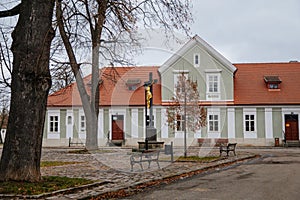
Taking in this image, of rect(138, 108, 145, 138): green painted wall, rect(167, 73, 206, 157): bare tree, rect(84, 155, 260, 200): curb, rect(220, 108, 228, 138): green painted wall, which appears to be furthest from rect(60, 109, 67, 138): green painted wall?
rect(84, 155, 260, 200): curb

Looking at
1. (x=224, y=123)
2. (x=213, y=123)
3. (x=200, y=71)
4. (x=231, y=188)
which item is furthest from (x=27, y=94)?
Result: (x=200, y=71)

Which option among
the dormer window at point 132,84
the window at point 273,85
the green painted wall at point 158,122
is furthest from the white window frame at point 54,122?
the window at point 273,85

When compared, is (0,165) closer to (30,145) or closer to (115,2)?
(30,145)

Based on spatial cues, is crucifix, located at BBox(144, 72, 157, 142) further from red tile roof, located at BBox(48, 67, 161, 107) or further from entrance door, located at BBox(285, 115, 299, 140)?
entrance door, located at BBox(285, 115, 299, 140)

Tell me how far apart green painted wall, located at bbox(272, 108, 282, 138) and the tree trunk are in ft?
104

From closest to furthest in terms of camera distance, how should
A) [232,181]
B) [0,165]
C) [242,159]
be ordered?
[0,165] < [232,181] < [242,159]

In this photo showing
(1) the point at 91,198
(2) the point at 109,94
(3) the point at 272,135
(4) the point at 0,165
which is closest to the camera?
(1) the point at 91,198

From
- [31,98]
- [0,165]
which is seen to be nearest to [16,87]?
[31,98]

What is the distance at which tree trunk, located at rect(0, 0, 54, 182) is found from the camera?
36.4 feet

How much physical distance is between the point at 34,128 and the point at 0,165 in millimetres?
1289

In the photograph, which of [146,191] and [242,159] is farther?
[242,159]

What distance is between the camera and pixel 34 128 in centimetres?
1130

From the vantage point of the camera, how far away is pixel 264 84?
42.3 meters

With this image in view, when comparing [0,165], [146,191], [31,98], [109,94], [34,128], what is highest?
[109,94]
